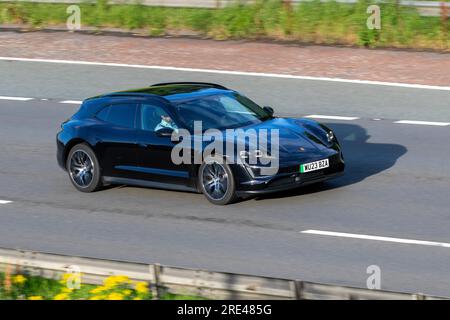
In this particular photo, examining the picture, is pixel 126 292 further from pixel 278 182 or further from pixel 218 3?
pixel 218 3

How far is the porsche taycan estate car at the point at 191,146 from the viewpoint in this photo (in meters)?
14.2

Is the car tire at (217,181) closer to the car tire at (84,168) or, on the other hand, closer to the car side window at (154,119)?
the car side window at (154,119)

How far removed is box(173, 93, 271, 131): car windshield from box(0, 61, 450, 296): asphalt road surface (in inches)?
43.6

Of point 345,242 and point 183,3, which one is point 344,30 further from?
point 345,242

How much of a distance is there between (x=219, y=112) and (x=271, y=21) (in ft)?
31.8

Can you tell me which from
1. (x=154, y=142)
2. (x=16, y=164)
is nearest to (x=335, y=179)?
(x=154, y=142)

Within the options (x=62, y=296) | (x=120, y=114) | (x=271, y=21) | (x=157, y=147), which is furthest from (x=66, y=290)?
(x=271, y=21)

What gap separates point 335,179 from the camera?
15.6 m

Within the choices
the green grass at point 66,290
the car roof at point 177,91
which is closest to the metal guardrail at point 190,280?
the green grass at point 66,290

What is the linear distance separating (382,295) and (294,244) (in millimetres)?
3703

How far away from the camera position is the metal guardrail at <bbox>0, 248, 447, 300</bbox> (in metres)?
9.48

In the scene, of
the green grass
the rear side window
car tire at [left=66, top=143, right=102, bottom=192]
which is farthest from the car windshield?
the green grass

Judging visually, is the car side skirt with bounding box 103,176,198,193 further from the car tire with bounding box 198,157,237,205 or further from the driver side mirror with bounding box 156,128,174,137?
the driver side mirror with bounding box 156,128,174,137

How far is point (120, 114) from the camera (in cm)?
1565
